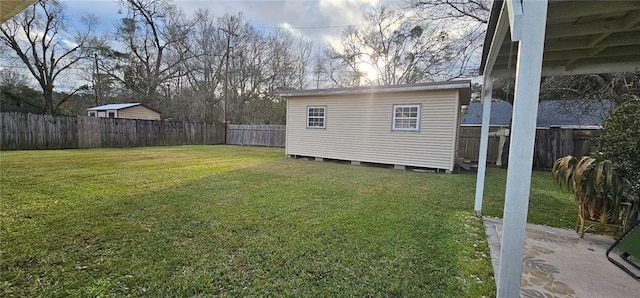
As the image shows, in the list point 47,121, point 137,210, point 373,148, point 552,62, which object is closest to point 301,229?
point 137,210

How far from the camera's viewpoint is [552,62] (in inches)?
148

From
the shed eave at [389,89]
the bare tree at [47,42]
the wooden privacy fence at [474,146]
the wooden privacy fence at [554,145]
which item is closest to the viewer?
the shed eave at [389,89]

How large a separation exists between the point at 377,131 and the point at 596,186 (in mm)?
5848

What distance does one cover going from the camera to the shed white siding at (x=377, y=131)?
756cm

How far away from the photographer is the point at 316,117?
31.8 ft

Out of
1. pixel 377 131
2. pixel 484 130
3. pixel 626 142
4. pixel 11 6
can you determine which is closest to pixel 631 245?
pixel 626 142

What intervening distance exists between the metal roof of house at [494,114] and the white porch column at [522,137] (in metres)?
15.3

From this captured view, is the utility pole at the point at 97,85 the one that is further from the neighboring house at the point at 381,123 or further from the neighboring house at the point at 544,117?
the neighboring house at the point at 544,117

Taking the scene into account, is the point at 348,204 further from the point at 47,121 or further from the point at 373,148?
the point at 47,121

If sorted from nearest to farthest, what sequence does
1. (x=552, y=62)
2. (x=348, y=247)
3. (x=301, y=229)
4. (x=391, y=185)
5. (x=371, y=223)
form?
(x=348, y=247) → (x=301, y=229) → (x=371, y=223) → (x=552, y=62) → (x=391, y=185)

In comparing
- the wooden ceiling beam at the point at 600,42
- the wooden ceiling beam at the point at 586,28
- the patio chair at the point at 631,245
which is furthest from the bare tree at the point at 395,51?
the patio chair at the point at 631,245

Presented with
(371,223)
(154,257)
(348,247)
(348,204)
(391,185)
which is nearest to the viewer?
(154,257)

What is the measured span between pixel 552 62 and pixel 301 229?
4013mm

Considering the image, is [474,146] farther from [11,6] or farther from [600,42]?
[11,6]
